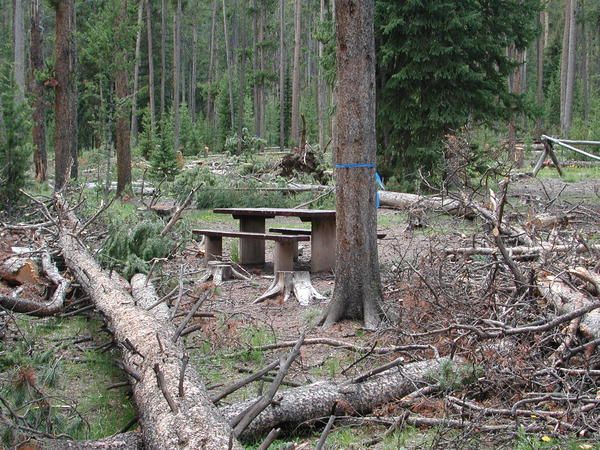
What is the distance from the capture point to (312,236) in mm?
9320

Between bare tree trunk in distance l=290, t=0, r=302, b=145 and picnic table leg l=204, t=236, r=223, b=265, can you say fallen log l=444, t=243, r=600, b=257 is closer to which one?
picnic table leg l=204, t=236, r=223, b=265

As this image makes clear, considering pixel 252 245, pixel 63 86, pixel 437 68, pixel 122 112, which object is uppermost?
pixel 437 68

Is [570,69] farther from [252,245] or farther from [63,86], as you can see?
[252,245]

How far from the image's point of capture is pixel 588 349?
4.46m

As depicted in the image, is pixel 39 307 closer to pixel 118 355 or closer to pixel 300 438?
pixel 118 355

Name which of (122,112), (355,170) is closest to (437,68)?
(122,112)

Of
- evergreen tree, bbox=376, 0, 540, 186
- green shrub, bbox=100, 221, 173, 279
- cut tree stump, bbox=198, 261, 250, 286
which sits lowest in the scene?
cut tree stump, bbox=198, 261, 250, 286

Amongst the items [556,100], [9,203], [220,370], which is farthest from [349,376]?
[556,100]

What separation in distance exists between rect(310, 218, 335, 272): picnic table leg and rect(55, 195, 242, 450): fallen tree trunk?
3267 mm

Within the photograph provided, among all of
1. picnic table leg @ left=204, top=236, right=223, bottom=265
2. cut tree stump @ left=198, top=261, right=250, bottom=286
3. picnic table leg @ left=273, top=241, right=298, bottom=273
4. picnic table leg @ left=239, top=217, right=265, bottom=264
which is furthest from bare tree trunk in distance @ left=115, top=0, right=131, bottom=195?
picnic table leg @ left=273, top=241, right=298, bottom=273

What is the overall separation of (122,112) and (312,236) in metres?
9.62

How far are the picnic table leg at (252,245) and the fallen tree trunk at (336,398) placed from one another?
17.6 feet

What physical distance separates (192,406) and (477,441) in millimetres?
1547

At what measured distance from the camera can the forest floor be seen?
4.07m
